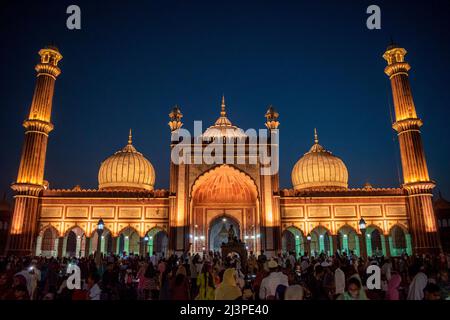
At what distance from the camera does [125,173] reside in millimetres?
28906

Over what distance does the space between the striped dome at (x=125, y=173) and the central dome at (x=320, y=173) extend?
12730mm

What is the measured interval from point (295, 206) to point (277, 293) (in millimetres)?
20024

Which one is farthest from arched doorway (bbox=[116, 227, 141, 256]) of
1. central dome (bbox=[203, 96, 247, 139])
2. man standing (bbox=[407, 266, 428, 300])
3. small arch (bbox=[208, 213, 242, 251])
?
man standing (bbox=[407, 266, 428, 300])

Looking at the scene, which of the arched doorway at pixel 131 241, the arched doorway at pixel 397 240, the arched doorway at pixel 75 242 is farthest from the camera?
the arched doorway at pixel 75 242

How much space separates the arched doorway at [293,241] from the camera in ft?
85.7

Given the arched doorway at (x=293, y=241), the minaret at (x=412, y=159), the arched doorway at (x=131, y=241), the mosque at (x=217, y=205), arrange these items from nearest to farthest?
the minaret at (x=412, y=159), the mosque at (x=217, y=205), the arched doorway at (x=293, y=241), the arched doorway at (x=131, y=241)

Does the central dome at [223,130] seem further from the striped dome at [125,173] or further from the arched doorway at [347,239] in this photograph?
the arched doorway at [347,239]

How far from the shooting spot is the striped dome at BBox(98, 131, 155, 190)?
2877cm

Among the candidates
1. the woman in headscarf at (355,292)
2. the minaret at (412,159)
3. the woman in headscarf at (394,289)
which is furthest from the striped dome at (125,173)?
the woman in headscarf at (355,292)

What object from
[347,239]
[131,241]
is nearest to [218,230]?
[131,241]

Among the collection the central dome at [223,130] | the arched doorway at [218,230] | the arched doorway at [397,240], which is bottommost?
the arched doorway at [397,240]

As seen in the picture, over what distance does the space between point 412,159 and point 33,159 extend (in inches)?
1010

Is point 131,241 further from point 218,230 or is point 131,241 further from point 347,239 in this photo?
point 347,239
